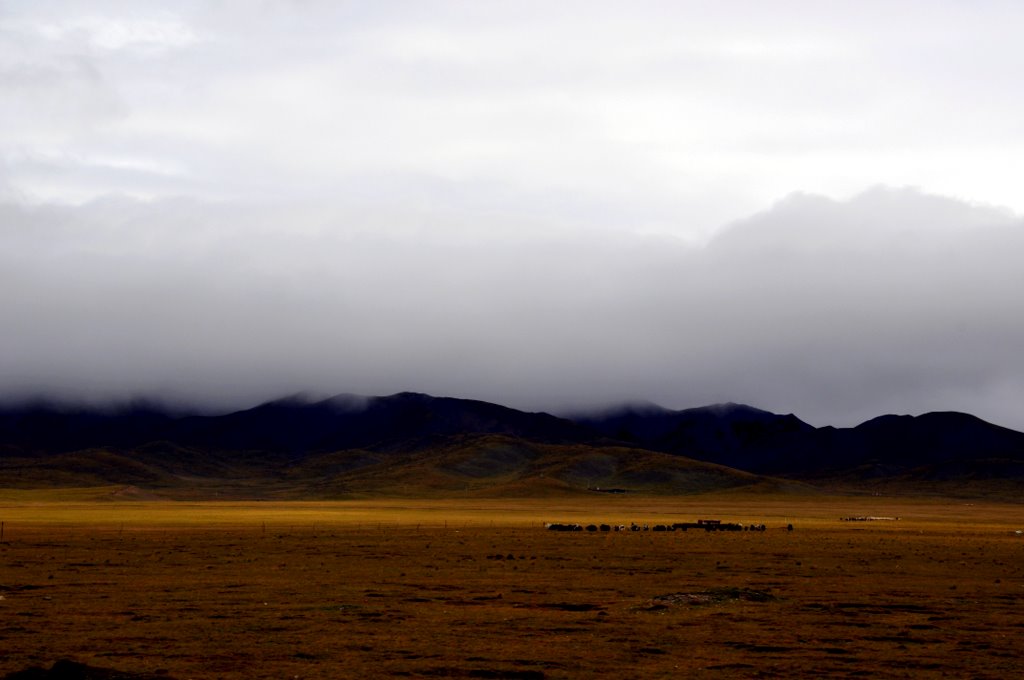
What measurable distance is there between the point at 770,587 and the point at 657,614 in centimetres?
1056

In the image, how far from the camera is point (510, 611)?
34.6 meters

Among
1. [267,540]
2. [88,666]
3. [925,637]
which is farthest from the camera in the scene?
[267,540]

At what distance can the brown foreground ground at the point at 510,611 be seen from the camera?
996 inches

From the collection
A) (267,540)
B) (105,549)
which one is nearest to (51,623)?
(105,549)

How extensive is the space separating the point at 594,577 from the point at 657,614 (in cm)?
1312

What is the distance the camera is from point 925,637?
1168 inches

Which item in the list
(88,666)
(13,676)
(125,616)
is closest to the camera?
(13,676)

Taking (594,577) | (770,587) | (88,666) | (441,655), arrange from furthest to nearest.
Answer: (594,577)
(770,587)
(441,655)
(88,666)

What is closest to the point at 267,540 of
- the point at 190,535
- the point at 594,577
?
the point at 190,535

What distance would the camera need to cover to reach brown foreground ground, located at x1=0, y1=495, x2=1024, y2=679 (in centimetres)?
2530

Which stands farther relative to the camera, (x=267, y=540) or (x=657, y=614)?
(x=267, y=540)

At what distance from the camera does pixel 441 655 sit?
2633 cm

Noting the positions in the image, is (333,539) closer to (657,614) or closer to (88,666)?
(657,614)

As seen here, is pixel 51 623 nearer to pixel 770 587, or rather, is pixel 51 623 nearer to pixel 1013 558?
pixel 770 587
